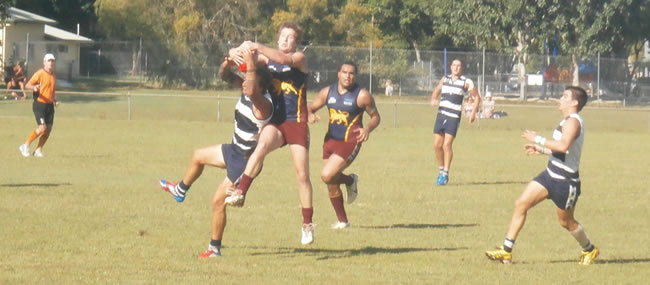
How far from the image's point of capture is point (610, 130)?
38.8 metres

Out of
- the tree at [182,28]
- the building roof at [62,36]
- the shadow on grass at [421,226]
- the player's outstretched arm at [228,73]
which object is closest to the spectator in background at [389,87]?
the tree at [182,28]

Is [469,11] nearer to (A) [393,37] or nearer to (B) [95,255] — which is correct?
(A) [393,37]

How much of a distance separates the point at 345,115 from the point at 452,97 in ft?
20.1

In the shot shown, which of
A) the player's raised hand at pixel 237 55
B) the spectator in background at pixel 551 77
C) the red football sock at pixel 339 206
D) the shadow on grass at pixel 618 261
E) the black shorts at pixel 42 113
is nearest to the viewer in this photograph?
the player's raised hand at pixel 237 55

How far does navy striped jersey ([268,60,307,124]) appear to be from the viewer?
1023 cm

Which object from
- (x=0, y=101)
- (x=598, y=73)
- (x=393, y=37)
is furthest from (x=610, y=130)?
(x=393, y=37)

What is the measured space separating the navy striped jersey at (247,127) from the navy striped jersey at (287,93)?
10 centimetres

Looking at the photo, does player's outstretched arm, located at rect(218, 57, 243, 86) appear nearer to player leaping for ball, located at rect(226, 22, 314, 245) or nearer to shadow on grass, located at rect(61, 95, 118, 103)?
player leaping for ball, located at rect(226, 22, 314, 245)

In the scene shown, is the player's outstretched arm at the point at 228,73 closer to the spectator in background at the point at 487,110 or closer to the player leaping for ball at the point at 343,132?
the player leaping for ball at the point at 343,132

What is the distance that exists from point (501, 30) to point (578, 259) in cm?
5160

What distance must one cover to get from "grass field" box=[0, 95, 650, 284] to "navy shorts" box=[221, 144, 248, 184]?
2.49 ft

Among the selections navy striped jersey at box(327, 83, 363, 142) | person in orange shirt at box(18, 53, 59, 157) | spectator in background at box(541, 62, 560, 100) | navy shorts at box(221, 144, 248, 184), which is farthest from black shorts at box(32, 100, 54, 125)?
spectator in background at box(541, 62, 560, 100)

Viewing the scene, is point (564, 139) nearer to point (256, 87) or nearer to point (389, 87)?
point (256, 87)

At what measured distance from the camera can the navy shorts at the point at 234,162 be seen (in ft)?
33.7
